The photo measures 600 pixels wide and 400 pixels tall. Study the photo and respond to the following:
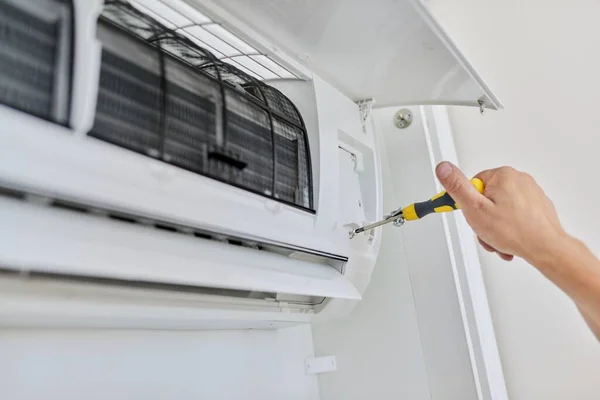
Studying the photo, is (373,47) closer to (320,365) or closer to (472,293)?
(472,293)

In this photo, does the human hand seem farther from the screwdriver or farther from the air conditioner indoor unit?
the air conditioner indoor unit

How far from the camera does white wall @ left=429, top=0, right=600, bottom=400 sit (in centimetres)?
115

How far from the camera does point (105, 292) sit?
0.65m

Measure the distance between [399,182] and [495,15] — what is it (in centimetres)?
60

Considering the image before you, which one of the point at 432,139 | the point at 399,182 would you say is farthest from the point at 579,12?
the point at 399,182

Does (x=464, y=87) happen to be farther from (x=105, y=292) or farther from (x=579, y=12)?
(x=105, y=292)

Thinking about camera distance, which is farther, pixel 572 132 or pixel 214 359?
pixel 572 132

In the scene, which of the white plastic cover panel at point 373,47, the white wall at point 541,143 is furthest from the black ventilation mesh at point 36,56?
the white wall at point 541,143

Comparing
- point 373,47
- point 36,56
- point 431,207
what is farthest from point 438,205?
point 36,56

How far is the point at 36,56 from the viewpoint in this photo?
501 millimetres

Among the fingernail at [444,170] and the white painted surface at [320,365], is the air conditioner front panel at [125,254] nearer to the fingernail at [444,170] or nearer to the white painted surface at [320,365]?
the fingernail at [444,170]

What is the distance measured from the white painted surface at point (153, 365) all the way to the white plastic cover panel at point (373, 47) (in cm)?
59

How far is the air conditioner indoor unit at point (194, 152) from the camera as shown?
1.63ft

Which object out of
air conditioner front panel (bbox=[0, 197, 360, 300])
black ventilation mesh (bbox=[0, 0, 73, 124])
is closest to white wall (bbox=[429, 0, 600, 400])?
air conditioner front panel (bbox=[0, 197, 360, 300])
